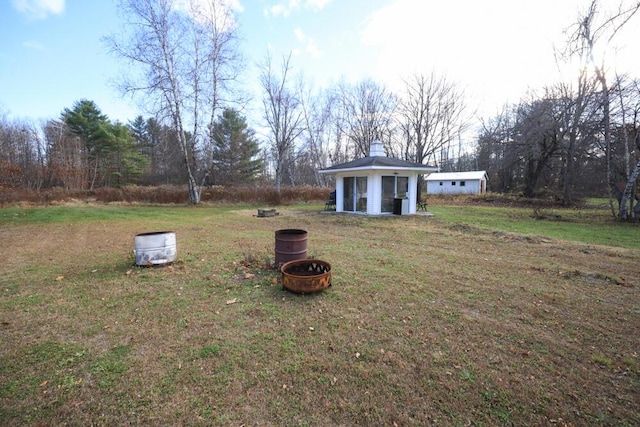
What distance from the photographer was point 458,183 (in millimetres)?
30531

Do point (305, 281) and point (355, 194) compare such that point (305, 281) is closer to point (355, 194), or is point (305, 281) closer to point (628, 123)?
point (355, 194)

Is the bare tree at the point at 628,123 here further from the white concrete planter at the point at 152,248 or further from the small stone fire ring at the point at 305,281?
the white concrete planter at the point at 152,248

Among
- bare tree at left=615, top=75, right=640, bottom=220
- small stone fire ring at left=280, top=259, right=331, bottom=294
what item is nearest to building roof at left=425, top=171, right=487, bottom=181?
bare tree at left=615, top=75, right=640, bottom=220

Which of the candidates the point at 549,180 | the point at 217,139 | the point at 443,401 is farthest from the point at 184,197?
the point at 549,180

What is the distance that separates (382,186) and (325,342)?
10946mm

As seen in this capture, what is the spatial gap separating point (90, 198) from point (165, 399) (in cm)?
2116

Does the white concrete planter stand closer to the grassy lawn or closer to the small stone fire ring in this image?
the grassy lawn

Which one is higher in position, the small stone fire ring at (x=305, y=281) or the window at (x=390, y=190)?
the window at (x=390, y=190)

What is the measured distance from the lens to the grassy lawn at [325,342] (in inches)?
75.8

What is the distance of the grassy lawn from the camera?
193cm

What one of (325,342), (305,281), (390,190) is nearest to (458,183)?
(390,190)

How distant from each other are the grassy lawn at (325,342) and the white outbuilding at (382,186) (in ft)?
24.7

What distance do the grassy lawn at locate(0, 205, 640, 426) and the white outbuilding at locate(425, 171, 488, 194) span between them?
26402 mm

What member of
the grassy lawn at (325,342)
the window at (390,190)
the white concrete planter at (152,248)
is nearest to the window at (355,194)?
the window at (390,190)
